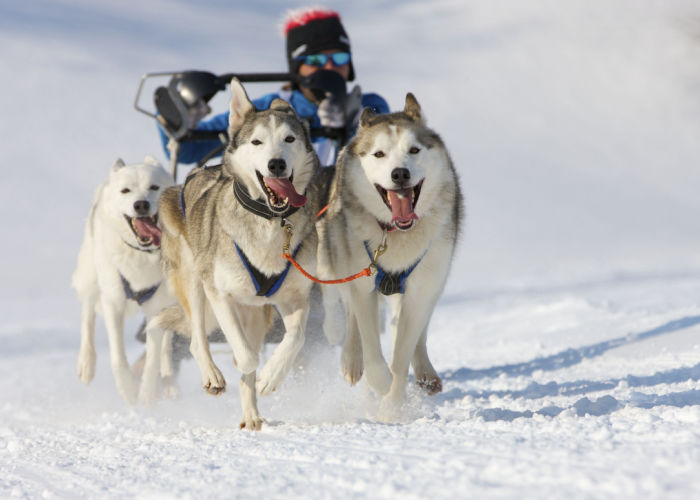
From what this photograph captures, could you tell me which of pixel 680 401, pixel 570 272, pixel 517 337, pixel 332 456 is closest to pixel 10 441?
pixel 332 456

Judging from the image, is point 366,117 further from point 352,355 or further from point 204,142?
point 204,142

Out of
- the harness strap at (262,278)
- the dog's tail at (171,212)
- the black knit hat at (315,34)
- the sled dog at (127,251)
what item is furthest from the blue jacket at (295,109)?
the harness strap at (262,278)

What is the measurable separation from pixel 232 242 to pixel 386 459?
4.71ft

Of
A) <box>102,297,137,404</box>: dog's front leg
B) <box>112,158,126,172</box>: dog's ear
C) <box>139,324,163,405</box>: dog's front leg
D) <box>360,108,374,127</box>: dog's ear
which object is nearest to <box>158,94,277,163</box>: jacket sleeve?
<box>112,158,126,172</box>: dog's ear

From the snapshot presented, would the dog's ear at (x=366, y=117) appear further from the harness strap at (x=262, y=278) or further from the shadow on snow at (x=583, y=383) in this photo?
the shadow on snow at (x=583, y=383)

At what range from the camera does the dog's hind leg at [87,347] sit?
4.94 meters

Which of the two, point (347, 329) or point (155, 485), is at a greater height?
point (347, 329)

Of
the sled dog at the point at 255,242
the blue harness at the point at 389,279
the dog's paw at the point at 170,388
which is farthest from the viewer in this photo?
the dog's paw at the point at 170,388

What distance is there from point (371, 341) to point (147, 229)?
164cm

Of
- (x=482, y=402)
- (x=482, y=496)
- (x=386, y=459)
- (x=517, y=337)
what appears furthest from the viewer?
(x=517, y=337)

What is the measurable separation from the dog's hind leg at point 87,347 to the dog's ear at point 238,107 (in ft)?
6.95

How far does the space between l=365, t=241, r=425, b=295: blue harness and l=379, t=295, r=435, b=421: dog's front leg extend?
106mm

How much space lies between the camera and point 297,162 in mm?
3391

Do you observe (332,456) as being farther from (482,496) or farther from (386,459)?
(482,496)
